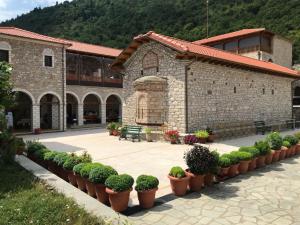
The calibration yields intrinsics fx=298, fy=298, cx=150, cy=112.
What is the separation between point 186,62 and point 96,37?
4447 cm

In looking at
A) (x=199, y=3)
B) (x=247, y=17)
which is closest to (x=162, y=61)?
(x=247, y=17)

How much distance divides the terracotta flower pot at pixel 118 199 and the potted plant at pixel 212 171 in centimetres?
239

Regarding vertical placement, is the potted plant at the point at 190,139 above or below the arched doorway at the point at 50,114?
below

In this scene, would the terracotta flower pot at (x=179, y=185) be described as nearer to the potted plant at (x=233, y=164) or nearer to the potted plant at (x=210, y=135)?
the potted plant at (x=233, y=164)

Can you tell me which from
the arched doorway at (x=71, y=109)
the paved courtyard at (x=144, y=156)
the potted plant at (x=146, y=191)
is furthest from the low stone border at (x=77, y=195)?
the arched doorway at (x=71, y=109)

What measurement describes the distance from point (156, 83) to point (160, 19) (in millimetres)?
47212

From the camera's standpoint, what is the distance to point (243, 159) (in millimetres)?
8945

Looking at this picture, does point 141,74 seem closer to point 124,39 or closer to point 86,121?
point 86,121

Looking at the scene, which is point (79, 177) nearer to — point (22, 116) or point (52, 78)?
point (52, 78)

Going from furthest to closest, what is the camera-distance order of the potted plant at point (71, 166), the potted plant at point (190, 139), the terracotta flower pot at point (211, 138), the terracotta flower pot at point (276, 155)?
the terracotta flower pot at point (211, 138) → the potted plant at point (190, 139) → the terracotta flower pot at point (276, 155) → the potted plant at point (71, 166)

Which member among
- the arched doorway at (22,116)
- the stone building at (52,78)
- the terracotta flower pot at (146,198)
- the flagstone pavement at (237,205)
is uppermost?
the stone building at (52,78)

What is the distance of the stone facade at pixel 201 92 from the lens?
1564 cm

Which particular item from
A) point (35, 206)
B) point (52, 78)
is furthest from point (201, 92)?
point (52, 78)

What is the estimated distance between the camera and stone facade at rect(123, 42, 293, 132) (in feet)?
51.3
